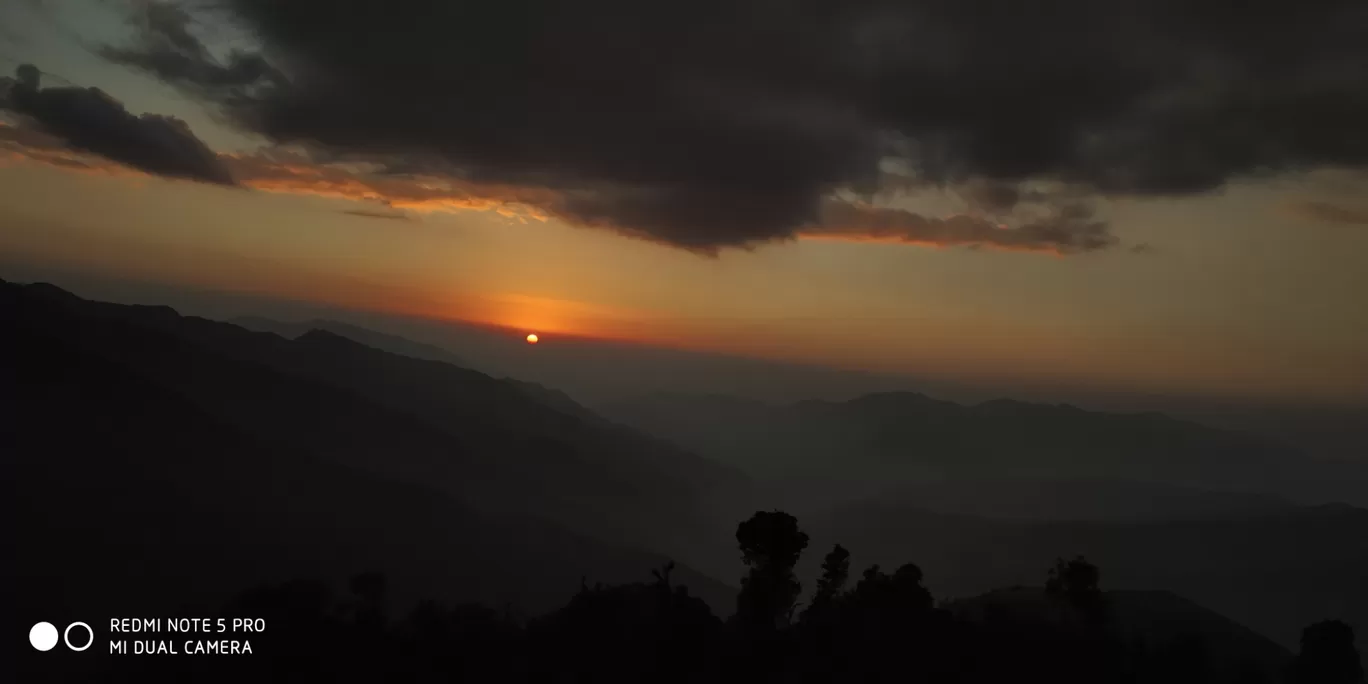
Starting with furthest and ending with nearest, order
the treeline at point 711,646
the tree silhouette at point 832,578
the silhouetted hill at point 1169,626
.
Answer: the tree silhouette at point 832,578
the silhouetted hill at point 1169,626
the treeline at point 711,646

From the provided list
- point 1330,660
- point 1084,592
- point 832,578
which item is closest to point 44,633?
point 832,578

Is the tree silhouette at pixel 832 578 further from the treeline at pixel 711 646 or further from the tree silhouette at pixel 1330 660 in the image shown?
the tree silhouette at pixel 1330 660

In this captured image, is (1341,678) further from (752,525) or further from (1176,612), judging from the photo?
(752,525)

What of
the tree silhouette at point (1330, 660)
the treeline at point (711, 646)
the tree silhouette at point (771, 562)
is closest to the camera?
the treeline at point (711, 646)

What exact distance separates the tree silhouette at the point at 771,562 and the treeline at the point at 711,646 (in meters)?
0.17

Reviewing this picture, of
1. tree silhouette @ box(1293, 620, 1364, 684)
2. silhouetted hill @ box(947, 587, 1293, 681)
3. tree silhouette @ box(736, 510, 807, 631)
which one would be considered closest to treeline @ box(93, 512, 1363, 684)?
tree silhouette @ box(736, 510, 807, 631)

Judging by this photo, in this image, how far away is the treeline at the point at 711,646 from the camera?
206 ft

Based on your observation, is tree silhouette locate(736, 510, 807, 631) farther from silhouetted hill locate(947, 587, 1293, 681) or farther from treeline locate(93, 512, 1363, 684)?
silhouetted hill locate(947, 587, 1293, 681)

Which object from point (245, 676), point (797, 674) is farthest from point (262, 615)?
point (797, 674)

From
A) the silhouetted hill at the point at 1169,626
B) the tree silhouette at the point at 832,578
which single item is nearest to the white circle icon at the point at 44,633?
the tree silhouette at the point at 832,578

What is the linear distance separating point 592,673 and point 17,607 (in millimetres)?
193063

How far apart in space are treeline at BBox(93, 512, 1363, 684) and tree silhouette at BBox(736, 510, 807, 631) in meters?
0.17

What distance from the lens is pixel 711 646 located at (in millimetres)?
66375

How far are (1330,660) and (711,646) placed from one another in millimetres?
93382
